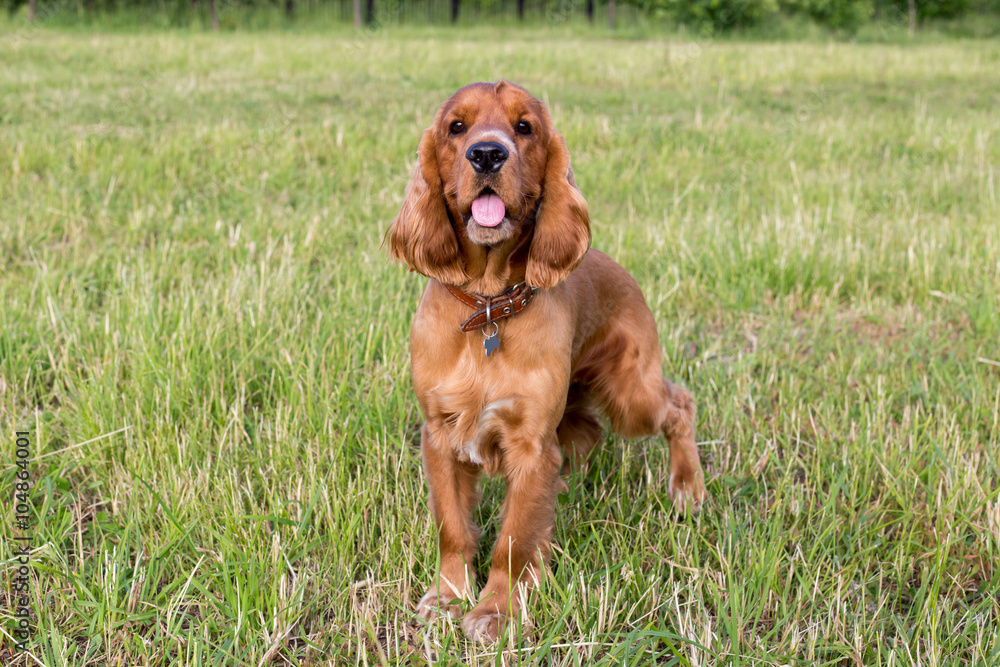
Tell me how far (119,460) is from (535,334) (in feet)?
4.78

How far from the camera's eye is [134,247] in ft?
14.6

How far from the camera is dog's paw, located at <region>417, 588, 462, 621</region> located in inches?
80.6

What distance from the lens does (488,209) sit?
2.02 m

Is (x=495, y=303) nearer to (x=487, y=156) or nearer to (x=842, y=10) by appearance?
(x=487, y=156)

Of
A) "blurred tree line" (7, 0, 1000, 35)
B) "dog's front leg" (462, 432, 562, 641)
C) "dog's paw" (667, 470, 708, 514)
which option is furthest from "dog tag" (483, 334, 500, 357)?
"blurred tree line" (7, 0, 1000, 35)

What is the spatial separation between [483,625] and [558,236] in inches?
40.4

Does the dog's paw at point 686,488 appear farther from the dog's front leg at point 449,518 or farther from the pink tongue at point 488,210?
the pink tongue at point 488,210

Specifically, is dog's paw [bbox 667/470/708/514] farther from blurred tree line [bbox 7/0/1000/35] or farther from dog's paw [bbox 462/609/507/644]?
blurred tree line [bbox 7/0/1000/35]

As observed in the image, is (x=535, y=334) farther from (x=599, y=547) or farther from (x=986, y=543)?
(x=986, y=543)

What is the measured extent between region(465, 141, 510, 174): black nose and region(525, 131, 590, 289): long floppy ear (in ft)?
0.77

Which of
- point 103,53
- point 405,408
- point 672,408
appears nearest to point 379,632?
point 405,408

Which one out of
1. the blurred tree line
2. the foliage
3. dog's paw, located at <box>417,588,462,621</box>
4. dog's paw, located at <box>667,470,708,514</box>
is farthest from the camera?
the foliage

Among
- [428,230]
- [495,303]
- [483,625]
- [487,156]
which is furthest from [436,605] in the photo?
[487,156]

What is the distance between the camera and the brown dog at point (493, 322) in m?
2.08
